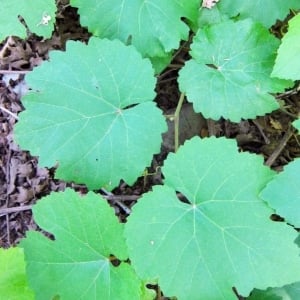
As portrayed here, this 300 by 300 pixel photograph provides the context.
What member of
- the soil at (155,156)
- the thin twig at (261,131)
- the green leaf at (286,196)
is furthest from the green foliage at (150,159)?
the thin twig at (261,131)

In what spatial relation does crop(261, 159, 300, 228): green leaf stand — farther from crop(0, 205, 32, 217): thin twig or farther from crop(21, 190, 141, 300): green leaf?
crop(0, 205, 32, 217): thin twig

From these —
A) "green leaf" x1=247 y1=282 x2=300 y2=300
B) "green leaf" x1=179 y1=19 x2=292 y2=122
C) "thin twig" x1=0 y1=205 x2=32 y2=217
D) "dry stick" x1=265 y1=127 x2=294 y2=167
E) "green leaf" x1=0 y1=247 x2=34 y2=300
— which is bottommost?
"thin twig" x1=0 y1=205 x2=32 y2=217

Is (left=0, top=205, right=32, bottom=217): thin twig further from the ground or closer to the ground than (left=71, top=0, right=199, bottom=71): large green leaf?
closer to the ground

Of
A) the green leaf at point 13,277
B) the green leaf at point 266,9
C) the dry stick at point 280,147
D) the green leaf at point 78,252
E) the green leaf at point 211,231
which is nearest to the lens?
the green leaf at point 13,277

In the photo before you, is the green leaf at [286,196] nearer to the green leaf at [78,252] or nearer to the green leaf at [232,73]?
the green leaf at [232,73]

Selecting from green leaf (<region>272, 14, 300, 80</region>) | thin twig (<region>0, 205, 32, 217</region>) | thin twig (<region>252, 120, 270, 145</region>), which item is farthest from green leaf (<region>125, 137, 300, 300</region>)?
thin twig (<region>0, 205, 32, 217</region>)

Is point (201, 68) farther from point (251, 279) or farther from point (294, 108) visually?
point (251, 279)
